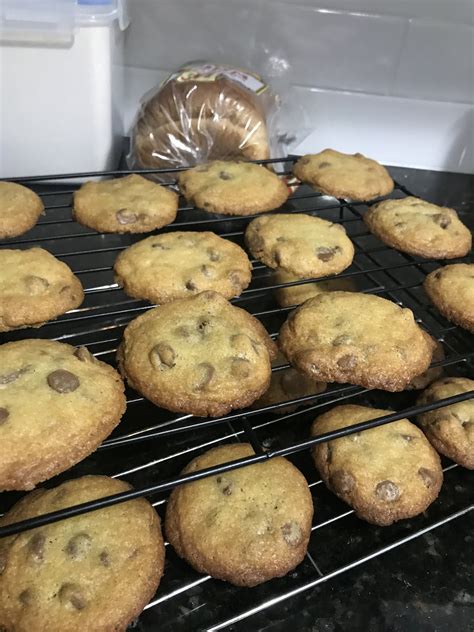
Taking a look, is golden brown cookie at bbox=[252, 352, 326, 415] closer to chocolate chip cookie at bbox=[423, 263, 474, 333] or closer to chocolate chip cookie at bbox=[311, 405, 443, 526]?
chocolate chip cookie at bbox=[311, 405, 443, 526]

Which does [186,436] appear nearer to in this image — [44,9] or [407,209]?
[407,209]

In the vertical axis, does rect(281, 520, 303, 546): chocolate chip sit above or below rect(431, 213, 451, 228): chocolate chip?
below

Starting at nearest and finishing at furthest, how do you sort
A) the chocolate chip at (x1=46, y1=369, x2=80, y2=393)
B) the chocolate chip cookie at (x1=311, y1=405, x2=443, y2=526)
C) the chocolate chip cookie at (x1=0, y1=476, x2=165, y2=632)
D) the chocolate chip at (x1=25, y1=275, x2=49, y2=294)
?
the chocolate chip cookie at (x1=0, y1=476, x2=165, y2=632) → the chocolate chip at (x1=46, y1=369, x2=80, y2=393) → the chocolate chip cookie at (x1=311, y1=405, x2=443, y2=526) → the chocolate chip at (x1=25, y1=275, x2=49, y2=294)

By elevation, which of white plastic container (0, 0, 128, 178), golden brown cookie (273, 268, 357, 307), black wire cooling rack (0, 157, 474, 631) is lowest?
black wire cooling rack (0, 157, 474, 631)

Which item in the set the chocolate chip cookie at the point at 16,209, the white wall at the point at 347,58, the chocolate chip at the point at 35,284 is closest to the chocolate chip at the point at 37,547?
the chocolate chip at the point at 35,284

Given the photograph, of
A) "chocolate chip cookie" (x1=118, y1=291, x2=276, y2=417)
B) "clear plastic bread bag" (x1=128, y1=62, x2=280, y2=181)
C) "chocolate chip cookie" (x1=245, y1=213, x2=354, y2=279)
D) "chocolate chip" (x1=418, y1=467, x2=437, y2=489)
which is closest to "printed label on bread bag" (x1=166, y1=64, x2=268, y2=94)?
"clear plastic bread bag" (x1=128, y1=62, x2=280, y2=181)

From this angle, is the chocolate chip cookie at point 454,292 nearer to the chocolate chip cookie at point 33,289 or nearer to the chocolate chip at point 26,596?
the chocolate chip cookie at point 33,289

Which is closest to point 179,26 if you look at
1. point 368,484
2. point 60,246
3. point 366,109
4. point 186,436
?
point 366,109
